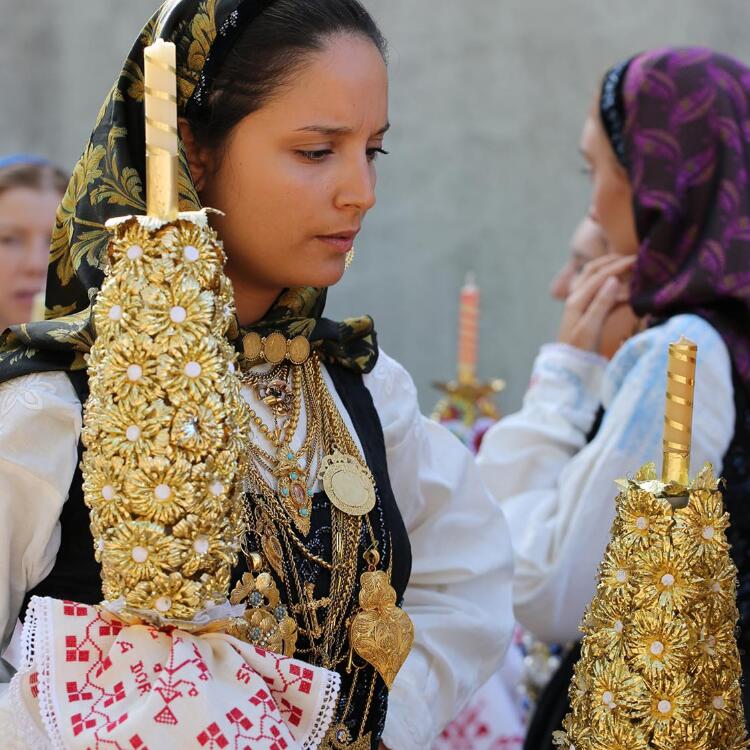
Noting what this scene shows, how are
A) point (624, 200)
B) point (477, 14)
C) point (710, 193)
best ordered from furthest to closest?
point (477, 14) → point (624, 200) → point (710, 193)

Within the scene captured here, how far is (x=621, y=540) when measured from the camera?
1.20 meters

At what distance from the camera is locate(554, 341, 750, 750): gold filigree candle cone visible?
1156mm

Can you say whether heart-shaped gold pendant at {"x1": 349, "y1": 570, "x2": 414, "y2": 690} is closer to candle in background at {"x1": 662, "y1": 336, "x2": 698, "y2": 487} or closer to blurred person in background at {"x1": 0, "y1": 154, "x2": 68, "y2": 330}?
candle in background at {"x1": 662, "y1": 336, "x2": 698, "y2": 487}

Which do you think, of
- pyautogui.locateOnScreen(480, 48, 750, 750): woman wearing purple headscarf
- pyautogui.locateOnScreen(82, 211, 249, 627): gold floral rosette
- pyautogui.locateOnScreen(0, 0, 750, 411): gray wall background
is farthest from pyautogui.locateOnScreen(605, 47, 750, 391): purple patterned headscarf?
pyautogui.locateOnScreen(0, 0, 750, 411): gray wall background

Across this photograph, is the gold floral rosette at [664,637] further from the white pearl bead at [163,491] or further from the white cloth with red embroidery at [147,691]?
the white pearl bead at [163,491]

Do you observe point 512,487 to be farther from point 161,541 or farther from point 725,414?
point 161,541

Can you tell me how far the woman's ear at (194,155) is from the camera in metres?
1.38

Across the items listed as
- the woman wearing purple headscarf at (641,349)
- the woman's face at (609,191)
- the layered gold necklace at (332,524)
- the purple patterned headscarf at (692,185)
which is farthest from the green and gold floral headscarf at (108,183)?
the woman's face at (609,191)

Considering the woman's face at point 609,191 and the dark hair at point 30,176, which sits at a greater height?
the woman's face at point 609,191

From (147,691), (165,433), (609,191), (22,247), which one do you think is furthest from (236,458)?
(22,247)

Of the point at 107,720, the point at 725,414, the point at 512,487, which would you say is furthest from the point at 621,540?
the point at 512,487

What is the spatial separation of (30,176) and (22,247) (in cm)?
17

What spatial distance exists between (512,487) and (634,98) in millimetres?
735

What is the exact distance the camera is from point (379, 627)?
138 cm
